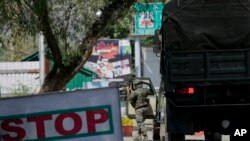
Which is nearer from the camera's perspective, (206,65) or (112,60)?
(206,65)

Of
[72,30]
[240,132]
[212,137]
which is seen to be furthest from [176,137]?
[72,30]

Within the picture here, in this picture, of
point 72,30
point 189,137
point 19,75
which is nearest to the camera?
point 72,30

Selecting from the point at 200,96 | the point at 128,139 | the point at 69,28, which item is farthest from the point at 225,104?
the point at 128,139

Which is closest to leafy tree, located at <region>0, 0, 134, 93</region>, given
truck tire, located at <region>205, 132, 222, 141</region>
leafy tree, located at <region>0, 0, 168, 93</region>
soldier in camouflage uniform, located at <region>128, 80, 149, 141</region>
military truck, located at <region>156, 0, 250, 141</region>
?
leafy tree, located at <region>0, 0, 168, 93</region>

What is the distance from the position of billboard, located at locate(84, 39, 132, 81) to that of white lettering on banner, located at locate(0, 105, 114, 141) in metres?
32.6

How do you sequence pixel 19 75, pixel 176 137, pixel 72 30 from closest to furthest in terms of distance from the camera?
pixel 72 30 → pixel 176 137 → pixel 19 75

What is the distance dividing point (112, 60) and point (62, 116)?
111 feet

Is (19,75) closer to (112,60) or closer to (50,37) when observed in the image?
(112,60)

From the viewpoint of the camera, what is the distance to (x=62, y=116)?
197 inches

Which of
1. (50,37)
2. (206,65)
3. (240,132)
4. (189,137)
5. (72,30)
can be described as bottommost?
(189,137)

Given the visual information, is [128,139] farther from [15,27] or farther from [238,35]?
[15,27]

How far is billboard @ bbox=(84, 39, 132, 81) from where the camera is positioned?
1500 inches

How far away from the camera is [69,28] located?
10.9m

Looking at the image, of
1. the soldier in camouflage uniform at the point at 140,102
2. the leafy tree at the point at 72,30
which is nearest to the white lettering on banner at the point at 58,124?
the leafy tree at the point at 72,30
